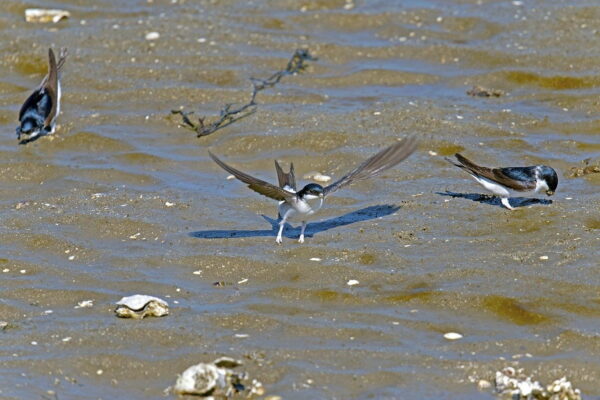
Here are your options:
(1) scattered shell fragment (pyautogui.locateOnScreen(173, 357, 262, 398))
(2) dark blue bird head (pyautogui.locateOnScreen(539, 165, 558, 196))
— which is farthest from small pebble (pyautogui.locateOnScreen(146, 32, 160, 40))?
(1) scattered shell fragment (pyautogui.locateOnScreen(173, 357, 262, 398))

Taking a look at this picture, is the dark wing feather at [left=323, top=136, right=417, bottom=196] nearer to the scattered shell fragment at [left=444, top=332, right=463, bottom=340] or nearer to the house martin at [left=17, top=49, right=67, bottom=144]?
the scattered shell fragment at [left=444, top=332, right=463, bottom=340]

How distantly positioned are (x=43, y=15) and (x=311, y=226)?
499cm

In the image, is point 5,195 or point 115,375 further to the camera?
point 5,195

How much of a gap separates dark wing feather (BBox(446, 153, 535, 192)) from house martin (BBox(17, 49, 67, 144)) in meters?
3.10

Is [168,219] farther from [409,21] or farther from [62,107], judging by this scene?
[409,21]

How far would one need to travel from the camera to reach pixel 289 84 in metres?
9.31

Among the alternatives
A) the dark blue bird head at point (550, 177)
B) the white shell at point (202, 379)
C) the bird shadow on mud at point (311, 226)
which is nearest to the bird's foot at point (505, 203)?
the dark blue bird head at point (550, 177)

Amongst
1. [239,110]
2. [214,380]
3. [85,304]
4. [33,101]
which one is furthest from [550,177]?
[33,101]

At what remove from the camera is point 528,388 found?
4598 millimetres

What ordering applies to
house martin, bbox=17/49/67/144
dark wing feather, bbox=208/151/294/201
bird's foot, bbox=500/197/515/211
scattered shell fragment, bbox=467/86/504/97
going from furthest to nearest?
scattered shell fragment, bbox=467/86/504/97 → house martin, bbox=17/49/67/144 → bird's foot, bbox=500/197/515/211 → dark wing feather, bbox=208/151/294/201

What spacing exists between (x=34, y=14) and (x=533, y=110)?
4962mm

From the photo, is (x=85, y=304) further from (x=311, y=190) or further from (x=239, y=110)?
(x=239, y=110)

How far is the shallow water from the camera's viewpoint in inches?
199

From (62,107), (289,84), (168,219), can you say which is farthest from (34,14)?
(168,219)
